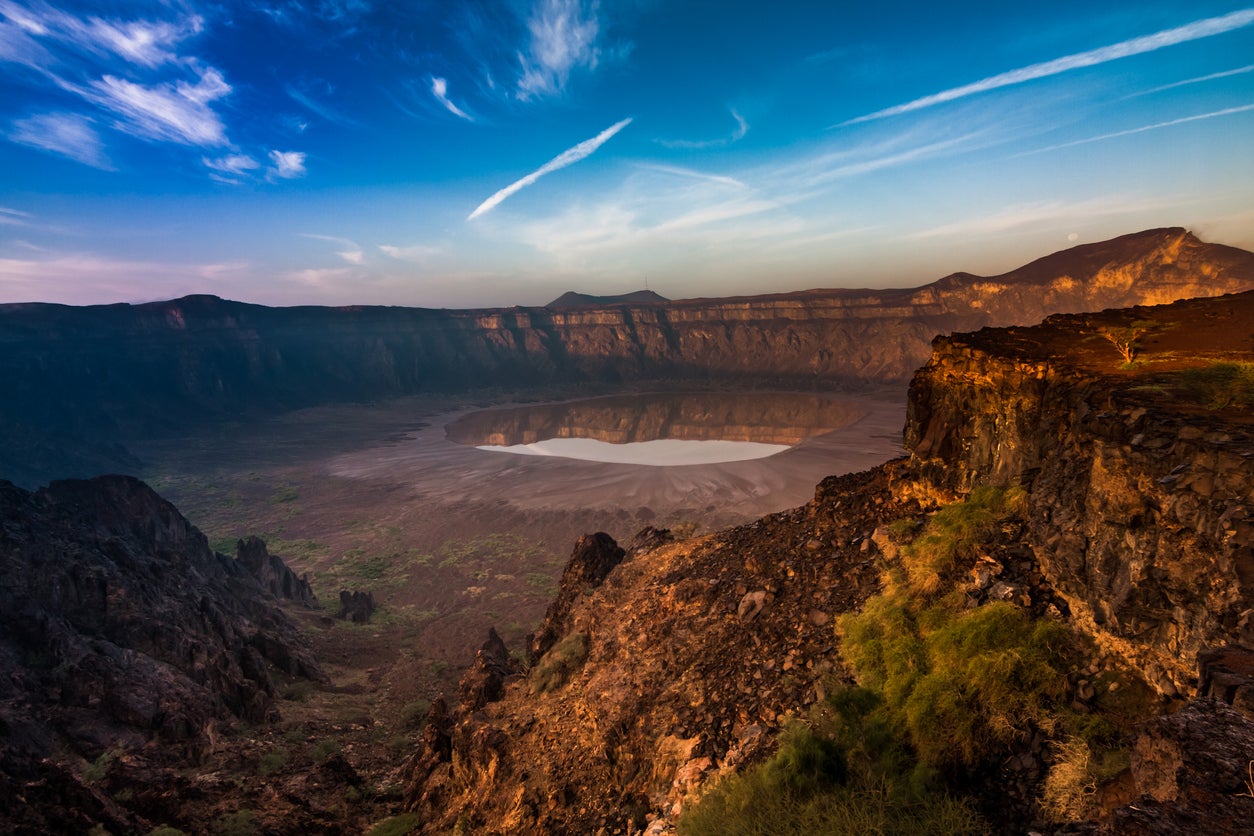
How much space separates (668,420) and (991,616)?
89.8 m

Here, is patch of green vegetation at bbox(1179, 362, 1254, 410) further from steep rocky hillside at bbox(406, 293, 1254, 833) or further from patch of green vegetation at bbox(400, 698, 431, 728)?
patch of green vegetation at bbox(400, 698, 431, 728)

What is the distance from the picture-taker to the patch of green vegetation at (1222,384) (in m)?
6.68

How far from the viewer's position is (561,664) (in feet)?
43.9

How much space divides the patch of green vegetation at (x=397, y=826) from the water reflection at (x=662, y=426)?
52472 mm

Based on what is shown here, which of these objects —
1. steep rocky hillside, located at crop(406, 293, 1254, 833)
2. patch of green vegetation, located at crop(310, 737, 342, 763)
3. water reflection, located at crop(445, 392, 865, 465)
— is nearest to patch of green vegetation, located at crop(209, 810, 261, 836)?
steep rocky hillside, located at crop(406, 293, 1254, 833)

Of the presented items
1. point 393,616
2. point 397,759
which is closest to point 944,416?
point 397,759

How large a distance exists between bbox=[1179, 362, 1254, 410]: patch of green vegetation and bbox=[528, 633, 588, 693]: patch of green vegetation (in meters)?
11.2

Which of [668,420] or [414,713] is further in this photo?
[668,420]

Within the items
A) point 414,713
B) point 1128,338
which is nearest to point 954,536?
point 1128,338

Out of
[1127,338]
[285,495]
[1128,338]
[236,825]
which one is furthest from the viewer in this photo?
[285,495]

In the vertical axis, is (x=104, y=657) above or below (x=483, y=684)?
above

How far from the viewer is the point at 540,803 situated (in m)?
9.77

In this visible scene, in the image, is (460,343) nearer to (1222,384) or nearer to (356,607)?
(356,607)

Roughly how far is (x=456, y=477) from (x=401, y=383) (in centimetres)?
8200
